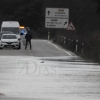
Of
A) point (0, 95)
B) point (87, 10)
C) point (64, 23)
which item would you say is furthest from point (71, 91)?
point (87, 10)

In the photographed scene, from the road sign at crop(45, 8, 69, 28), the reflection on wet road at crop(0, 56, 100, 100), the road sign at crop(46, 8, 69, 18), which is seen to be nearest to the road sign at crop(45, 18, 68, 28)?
the road sign at crop(45, 8, 69, 28)

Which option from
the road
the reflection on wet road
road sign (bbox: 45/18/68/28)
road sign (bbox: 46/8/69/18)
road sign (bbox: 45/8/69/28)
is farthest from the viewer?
road sign (bbox: 46/8/69/18)

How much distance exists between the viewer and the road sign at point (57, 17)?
67.4m

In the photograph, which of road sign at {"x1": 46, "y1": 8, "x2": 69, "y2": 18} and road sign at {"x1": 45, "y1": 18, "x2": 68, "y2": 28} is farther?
road sign at {"x1": 46, "y1": 8, "x2": 69, "y2": 18}

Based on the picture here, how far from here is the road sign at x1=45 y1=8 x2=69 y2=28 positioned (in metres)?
67.4

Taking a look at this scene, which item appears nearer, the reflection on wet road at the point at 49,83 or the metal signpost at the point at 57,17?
the reflection on wet road at the point at 49,83

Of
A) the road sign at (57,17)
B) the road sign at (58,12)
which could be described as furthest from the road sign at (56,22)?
the road sign at (58,12)

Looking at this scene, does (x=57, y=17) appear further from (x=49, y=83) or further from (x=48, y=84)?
(x=48, y=84)

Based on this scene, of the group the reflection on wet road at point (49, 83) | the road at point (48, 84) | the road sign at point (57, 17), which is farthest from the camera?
the road sign at point (57, 17)

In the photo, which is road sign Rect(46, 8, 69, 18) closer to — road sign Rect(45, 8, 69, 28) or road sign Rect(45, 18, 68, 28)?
road sign Rect(45, 8, 69, 28)

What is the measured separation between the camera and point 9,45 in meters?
48.6

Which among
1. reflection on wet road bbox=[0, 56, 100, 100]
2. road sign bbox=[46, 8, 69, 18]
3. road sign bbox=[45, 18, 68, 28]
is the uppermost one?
reflection on wet road bbox=[0, 56, 100, 100]

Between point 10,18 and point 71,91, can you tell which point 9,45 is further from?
point 10,18

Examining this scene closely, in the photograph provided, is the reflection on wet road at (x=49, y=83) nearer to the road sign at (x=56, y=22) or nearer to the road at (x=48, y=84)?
the road at (x=48, y=84)
